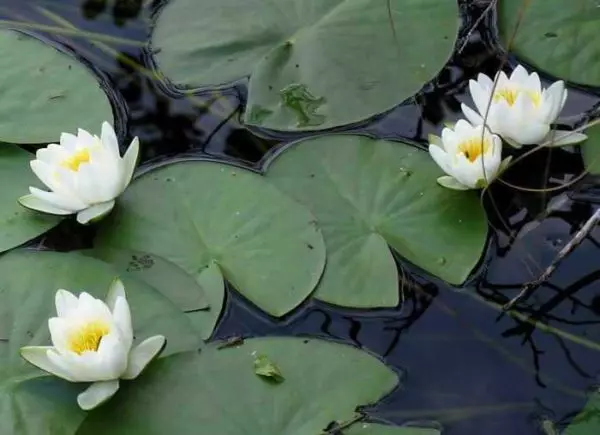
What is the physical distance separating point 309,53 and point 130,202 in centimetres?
61

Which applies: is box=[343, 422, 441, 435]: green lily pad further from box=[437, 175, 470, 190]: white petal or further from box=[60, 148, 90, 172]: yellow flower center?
box=[60, 148, 90, 172]: yellow flower center

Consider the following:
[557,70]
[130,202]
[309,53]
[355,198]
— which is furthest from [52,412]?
[557,70]

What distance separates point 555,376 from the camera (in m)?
1.66

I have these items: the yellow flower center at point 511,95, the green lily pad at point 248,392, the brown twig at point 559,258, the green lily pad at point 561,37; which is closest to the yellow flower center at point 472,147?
the yellow flower center at point 511,95

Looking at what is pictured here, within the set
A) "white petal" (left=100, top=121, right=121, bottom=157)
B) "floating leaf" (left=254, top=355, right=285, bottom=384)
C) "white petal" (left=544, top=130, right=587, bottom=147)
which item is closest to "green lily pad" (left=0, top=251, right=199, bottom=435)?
"floating leaf" (left=254, top=355, right=285, bottom=384)

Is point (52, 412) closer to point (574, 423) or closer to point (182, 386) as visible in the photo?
point (182, 386)

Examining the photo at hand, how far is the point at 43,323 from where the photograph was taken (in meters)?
1.67

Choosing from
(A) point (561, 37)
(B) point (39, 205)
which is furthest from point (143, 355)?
(A) point (561, 37)

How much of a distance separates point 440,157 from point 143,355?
2.54 ft

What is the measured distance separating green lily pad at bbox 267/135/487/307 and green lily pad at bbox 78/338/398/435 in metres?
0.16

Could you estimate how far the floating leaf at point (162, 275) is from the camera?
173 cm

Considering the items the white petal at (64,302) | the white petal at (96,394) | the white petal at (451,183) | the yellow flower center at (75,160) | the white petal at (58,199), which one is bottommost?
the white petal at (96,394)

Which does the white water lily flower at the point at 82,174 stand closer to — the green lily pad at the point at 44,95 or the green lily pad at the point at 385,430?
the green lily pad at the point at 44,95

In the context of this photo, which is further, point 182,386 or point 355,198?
point 355,198
